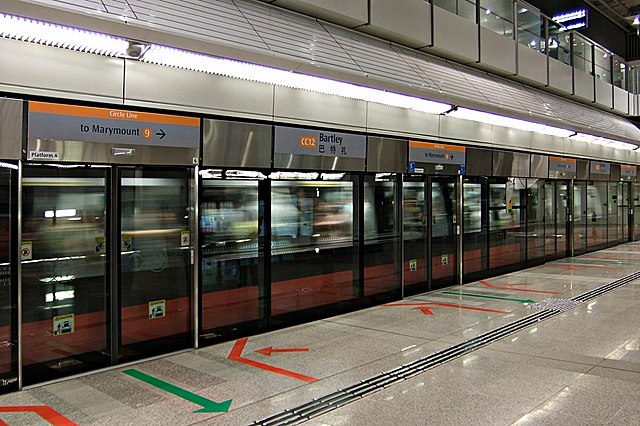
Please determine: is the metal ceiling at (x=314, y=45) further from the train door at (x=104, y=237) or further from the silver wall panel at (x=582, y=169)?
the silver wall panel at (x=582, y=169)

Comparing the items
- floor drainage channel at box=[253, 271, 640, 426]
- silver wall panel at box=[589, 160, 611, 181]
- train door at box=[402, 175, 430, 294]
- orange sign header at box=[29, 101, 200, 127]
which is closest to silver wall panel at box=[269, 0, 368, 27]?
orange sign header at box=[29, 101, 200, 127]

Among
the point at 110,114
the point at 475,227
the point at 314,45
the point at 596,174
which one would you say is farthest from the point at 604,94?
the point at 110,114

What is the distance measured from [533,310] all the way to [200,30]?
17.5 ft

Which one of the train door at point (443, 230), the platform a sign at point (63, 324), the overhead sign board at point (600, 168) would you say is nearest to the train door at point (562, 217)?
the overhead sign board at point (600, 168)

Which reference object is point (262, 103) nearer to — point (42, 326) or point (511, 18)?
point (42, 326)

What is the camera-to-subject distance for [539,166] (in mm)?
11336

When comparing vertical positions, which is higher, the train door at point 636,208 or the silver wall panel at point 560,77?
the silver wall panel at point 560,77

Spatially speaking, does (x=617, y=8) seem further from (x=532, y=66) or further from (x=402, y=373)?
(x=402, y=373)

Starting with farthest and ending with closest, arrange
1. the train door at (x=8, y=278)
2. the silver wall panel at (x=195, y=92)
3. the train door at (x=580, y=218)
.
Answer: the train door at (x=580, y=218)
the silver wall panel at (x=195, y=92)
the train door at (x=8, y=278)

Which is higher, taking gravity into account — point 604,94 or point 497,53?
point 604,94

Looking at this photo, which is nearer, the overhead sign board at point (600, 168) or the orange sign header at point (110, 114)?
the orange sign header at point (110, 114)

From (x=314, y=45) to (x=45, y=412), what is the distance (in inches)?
168

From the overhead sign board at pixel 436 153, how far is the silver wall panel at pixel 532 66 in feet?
7.49

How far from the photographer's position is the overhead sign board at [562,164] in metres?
11.9
